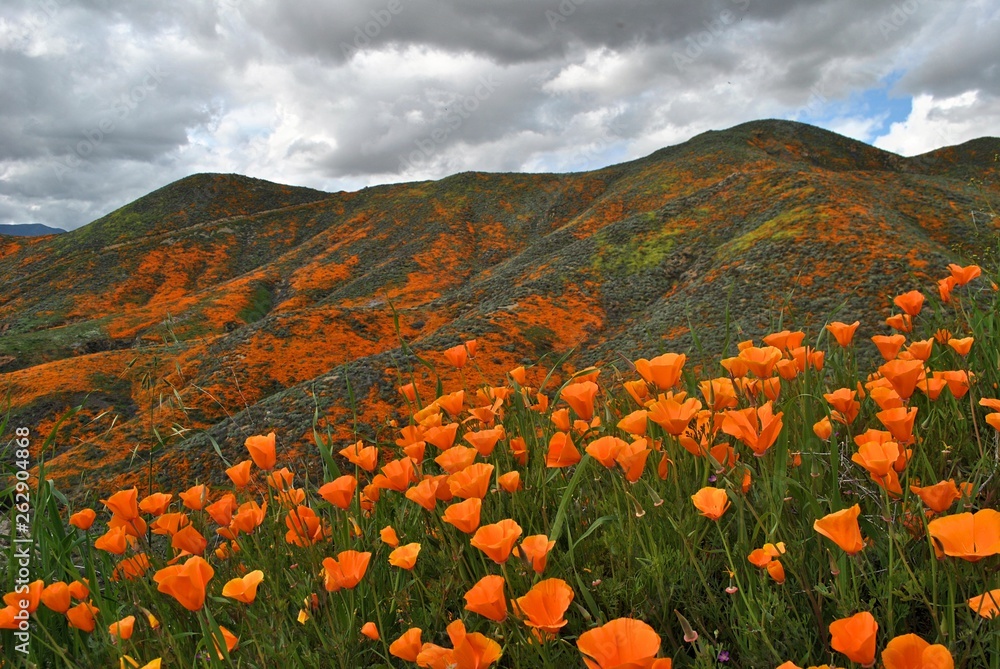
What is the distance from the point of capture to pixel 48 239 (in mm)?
36344

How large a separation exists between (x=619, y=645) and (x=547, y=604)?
0.28m

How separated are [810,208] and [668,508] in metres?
9.33

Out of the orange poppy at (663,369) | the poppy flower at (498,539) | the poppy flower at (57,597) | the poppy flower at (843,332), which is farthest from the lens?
the poppy flower at (843,332)

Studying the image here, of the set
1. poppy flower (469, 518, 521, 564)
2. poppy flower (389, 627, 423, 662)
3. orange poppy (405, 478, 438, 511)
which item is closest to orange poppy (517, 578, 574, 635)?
poppy flower (469, 518, 521, 564)

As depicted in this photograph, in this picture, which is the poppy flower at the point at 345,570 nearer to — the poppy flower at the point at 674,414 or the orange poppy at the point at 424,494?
the orange poppy at the point at 424,494

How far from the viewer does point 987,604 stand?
1269 millimetres

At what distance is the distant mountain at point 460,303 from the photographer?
6590 mm

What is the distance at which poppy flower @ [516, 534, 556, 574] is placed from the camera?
1538 millimetres

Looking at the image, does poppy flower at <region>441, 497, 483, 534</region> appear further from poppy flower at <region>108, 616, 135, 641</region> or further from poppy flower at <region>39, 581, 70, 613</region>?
poppy flower at <region>39, 581, 70, 613</region>

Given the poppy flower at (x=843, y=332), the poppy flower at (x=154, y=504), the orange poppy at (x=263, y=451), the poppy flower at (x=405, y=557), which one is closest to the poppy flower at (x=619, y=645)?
the poppy flower at (x=405, y=557)

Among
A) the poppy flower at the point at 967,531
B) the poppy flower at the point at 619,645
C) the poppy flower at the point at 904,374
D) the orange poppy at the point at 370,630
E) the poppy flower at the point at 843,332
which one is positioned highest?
the poppy flower at the point at 843,332

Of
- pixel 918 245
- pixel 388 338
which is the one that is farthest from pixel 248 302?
pixel 918 245

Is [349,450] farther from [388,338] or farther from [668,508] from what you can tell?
[388,338]

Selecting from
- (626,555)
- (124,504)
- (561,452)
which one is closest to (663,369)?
(561,452)
